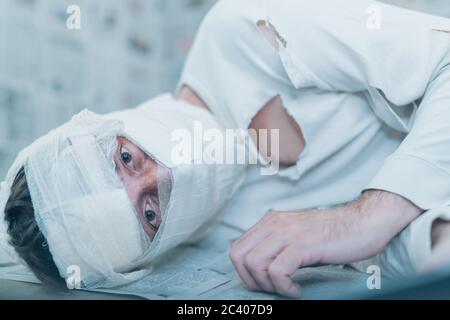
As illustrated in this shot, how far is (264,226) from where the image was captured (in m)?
0.76

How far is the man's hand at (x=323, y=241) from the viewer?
0.72 m

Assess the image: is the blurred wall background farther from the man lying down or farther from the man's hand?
the man's hand

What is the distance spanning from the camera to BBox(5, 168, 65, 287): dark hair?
2.53 ft

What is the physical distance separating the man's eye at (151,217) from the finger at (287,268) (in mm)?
189

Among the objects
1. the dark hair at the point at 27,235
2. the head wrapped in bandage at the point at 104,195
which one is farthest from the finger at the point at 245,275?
the dark hair at the point at 27,235

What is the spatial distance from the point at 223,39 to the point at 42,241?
43cm

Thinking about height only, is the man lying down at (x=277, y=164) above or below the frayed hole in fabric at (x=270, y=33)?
below

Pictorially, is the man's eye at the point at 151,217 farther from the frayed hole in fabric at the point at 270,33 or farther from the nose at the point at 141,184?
the frayed hole in fabric at the point at 270,33

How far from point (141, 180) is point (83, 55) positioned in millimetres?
427

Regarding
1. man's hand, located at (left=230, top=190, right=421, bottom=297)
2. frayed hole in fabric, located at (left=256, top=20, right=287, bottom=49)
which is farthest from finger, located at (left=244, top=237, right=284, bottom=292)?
frayed hole in fabric, located at (left=256, top=20, right=287, bottom=49)

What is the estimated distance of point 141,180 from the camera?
80 centimetres

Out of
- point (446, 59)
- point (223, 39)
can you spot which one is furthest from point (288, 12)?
point (446, 59)
